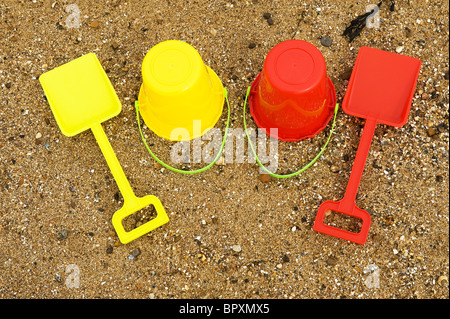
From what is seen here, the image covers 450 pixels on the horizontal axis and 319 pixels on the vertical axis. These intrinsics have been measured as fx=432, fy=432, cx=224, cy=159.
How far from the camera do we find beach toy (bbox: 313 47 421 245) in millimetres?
1312

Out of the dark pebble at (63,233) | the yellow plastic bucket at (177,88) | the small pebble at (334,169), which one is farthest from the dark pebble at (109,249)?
the small pebble at (334,169)

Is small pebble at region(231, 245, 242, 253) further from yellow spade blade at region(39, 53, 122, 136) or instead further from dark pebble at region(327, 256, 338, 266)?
yellow spade blade at region(39, 53, 122, 136)

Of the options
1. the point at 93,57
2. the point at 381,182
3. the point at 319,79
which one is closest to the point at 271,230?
the point at 381,182

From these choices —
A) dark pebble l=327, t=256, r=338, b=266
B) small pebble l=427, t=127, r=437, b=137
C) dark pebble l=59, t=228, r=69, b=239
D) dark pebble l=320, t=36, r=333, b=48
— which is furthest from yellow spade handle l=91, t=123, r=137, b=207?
small pebble l=427, t=127, r=437, b=137

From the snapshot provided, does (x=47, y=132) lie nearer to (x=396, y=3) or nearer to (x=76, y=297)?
(x=76, y=297)

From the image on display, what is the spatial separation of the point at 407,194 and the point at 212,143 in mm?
637

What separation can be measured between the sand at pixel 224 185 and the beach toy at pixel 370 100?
0.17 ft

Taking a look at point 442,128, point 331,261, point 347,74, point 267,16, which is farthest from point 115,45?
point 442,128

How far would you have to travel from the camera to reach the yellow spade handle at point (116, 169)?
133cm

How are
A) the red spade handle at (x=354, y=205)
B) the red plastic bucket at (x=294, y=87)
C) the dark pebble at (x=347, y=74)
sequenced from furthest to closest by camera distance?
the dark pebble at (x=347, y=74) → the red spade handle at (x=354, y=205) → the red plastic bucket at (x=294, y=87)

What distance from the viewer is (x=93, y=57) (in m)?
1.40

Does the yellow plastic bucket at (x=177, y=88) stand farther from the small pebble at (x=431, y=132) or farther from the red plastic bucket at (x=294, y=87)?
the small pebble at (x=431, y=132)

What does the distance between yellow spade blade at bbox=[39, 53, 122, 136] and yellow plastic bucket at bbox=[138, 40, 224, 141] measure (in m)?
0.13

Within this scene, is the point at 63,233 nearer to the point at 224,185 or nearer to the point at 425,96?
the point at 224,185
